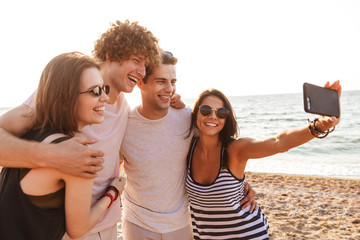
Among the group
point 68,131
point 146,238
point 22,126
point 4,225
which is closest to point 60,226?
point 4,225

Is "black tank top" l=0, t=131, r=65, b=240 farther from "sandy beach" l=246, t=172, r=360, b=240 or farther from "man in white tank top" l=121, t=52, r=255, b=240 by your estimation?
"sandy beach" l=246, t=172, r=360, b=240

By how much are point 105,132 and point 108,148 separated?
0.59 feet

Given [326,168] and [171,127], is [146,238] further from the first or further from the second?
[326,168]

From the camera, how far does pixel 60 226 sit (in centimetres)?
182

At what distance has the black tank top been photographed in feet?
5.26

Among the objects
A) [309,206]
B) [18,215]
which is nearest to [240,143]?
[18,215]

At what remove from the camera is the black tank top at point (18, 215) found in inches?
63.2

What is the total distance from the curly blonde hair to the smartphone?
76.5 inches

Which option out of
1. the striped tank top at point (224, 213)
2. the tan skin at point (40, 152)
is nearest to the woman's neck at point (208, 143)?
the striped tank top at point (224, 213)

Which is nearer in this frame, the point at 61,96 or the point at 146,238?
the point at 61,96

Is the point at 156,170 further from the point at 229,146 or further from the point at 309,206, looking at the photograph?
the point at 309,206

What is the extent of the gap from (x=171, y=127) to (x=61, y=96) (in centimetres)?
184

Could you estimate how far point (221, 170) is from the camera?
123 inches

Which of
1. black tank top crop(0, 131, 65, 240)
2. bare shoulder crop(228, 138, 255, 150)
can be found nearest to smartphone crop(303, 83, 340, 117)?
bare shoulder crop(228, 138, 255, 150)
